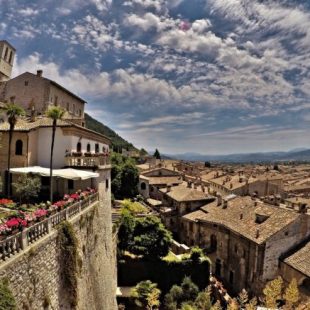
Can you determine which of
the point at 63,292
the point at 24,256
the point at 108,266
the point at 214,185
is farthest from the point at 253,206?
the point at 214,185

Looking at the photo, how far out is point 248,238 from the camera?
3578cm

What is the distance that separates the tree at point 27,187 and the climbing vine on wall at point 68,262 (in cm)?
947

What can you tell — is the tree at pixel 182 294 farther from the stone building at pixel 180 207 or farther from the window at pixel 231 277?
the stone building at pixel 180 207

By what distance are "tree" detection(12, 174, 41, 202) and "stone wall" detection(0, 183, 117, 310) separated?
4.72m

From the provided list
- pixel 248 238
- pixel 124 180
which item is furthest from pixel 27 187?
pixel 124 180

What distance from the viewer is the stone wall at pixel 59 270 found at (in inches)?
444

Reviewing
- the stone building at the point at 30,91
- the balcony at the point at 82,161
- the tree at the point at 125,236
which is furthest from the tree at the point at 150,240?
the stone building at the point at 30,91

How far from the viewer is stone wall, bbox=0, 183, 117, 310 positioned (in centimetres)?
1127

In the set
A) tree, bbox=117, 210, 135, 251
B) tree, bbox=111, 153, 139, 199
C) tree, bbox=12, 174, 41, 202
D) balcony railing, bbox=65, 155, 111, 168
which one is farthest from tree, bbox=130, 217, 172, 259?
tree, bbox=111, 153, 139, 199

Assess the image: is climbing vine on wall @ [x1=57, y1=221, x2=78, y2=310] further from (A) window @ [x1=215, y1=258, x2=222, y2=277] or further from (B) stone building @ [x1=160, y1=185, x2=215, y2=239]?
(B) stone building @ [x1=160, y1=185, x2=215, y2=239]

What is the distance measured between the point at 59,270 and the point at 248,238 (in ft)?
84.5

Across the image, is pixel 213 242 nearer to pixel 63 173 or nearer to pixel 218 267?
pixel 218 267

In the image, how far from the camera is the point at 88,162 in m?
27.6

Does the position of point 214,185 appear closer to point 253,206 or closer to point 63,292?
point 253,206
